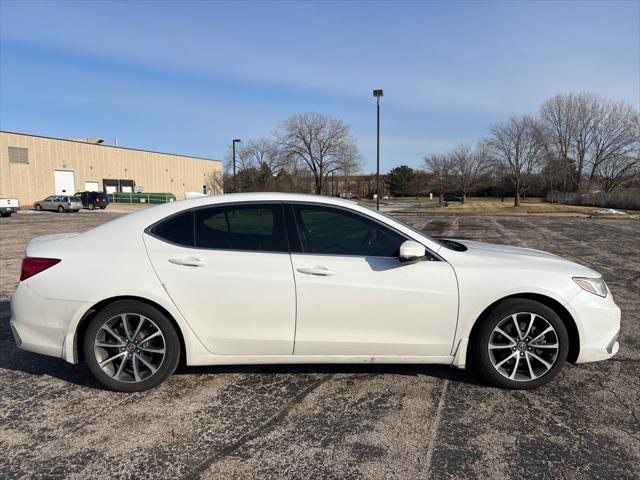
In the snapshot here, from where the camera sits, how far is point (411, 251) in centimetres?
341

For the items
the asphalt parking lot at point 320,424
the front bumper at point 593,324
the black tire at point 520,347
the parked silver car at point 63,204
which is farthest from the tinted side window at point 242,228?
the parked silver car at point 63,204

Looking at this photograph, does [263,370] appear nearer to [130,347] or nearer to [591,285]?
[130,347]

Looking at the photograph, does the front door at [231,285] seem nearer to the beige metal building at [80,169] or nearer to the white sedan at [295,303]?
the white sedan at [295,303]

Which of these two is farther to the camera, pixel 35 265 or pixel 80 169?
pixel 80 169

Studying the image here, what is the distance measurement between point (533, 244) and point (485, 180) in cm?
4587

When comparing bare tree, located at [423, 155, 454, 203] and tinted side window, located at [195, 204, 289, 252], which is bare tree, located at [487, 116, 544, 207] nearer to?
bare tree, located at [423, 155, 454, 203]

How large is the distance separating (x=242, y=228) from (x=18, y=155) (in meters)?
54.4

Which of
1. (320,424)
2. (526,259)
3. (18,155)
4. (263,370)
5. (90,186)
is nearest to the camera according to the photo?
(320,424)

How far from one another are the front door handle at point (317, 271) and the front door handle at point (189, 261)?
773 mm

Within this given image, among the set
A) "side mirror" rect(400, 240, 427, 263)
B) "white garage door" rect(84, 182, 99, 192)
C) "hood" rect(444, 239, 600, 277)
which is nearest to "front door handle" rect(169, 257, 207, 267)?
"side mirror" rect(400, 240, 427, 263)

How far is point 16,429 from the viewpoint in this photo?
121 inches

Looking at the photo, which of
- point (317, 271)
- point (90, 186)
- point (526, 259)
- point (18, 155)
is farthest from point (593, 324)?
point (90, 186)

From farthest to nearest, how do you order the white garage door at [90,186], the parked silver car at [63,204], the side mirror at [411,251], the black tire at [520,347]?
1. the white garage door at [90,186]
2. the parked silver car at [63,204]
3. the black tire at [520,347]
4. the side mirror at [411,251]

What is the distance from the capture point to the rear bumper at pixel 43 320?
3.50 meters
